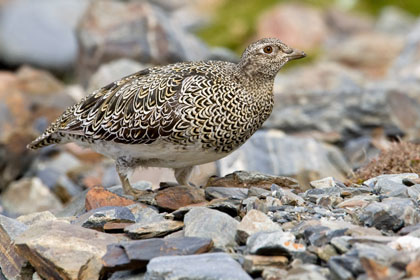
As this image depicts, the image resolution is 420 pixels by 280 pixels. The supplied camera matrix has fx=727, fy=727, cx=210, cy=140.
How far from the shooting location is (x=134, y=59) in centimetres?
1847

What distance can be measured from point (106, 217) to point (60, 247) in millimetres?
766

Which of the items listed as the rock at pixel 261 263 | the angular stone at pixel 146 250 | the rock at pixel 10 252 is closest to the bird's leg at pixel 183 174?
the rock at pixel 10 252

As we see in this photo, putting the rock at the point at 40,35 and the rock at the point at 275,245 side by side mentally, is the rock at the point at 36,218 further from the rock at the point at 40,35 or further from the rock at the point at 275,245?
the rock at the point at 40,35

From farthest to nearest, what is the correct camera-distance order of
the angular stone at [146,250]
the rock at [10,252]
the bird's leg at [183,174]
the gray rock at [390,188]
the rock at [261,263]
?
1. the bird's leg at [183,174]
2. the gray rock at [390,188]
3. the rock at [10,252]
4. the angular stone at [146,250]
5. the rock at [261,263]

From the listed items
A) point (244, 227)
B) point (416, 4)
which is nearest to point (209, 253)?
point (244, 227)

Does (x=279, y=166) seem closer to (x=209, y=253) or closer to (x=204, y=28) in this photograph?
(x=209, y=253)

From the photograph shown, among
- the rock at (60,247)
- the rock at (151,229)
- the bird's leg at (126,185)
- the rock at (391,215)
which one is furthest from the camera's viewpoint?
the bird's leg at (126,185)

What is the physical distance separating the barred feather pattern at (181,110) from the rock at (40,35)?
15.0 metres

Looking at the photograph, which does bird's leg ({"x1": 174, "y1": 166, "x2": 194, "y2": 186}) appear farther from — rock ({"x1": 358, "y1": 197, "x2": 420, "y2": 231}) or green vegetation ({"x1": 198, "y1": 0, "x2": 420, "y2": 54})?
green vegetation ({"x1": 198, "y1": 0, "x2": 420, "y2": 54})

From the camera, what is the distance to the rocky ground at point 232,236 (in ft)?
19.0

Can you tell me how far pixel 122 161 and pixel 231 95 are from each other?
160 centimetres

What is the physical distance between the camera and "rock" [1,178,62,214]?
1309 centimetres

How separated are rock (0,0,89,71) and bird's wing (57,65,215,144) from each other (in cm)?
1467

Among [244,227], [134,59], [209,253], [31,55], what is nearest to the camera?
[209,253]
